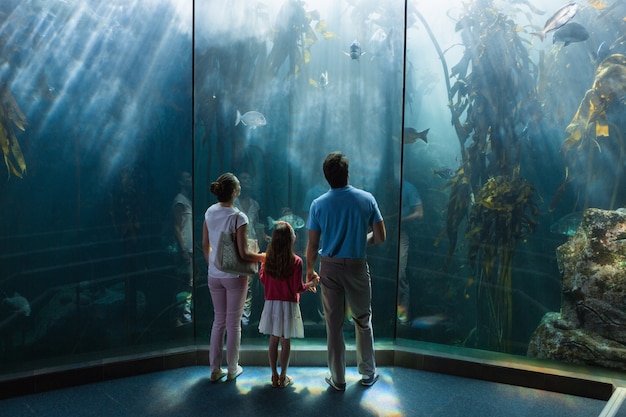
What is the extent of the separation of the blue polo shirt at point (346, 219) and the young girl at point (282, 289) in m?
0.29

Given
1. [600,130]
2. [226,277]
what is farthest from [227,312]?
[600,130]

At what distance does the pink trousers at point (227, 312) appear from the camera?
414 centimetres

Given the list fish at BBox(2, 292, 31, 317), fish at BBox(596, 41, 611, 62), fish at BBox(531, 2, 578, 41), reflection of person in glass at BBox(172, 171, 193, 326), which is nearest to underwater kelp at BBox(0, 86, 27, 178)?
fish at BBox(2, 292, 31, 317)

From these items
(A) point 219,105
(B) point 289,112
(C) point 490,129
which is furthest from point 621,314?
(A) point 219,105

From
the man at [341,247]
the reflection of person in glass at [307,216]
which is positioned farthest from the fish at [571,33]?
the reflection of person in glass at [307,216]

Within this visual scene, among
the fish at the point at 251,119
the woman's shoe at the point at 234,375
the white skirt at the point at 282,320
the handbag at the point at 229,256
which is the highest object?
the fish at the point at 251,119

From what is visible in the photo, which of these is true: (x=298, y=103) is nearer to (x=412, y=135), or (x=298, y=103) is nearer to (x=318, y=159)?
(x=318, y=159)

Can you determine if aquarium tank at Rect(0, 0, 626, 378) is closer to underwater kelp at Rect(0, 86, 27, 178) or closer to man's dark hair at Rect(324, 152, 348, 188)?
underwater kelp at Rect(0, 86, 27, 178)

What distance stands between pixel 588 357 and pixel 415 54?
2987 mm

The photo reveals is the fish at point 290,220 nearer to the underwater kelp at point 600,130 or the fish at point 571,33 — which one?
the underwater kelp at point 600,130

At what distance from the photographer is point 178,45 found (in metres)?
4.71

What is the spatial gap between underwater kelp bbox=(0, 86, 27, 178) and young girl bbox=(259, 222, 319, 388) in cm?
213

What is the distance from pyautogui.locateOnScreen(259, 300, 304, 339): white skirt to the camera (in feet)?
13.1

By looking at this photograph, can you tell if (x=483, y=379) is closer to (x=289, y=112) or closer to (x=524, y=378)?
(x=524, y=378)
